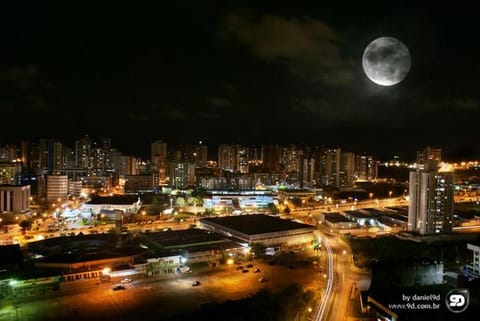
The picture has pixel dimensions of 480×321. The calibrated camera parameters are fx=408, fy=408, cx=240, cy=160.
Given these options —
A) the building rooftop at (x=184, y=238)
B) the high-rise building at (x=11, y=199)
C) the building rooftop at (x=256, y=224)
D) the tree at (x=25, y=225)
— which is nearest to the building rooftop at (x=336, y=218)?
the building rooftop at (x=256, y=224)

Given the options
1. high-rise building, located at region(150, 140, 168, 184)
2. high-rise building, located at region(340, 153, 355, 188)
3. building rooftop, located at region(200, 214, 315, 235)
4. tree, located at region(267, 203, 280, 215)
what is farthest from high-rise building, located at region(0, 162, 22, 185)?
high-rise building, located at region(340, 153, 355, 188)

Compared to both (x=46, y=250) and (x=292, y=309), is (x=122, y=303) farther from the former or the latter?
(x=46, y=250)

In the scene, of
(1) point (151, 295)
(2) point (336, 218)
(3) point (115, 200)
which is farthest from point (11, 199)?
(2) point (336, 218)

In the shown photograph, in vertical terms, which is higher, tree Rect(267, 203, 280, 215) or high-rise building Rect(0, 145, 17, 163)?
high-rise building Rect(0, 145, 17, 163)

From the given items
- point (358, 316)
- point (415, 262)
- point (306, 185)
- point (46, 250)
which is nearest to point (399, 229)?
point (415, 262)

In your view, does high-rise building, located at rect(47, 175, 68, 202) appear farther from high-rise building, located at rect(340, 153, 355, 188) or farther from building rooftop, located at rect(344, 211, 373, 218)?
high-rise building, located at rect(340, 153, 355, 188)
